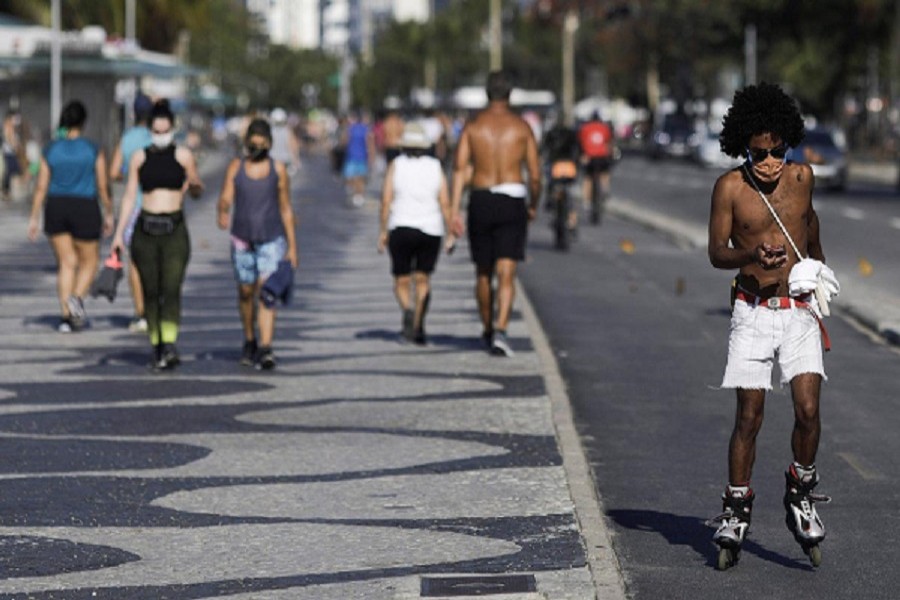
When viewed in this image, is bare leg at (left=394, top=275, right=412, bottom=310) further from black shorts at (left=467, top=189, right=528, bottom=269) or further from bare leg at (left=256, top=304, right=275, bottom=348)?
bare leg at (left=256, top=304, right=275, bottom=348)

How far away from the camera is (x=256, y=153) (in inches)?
579

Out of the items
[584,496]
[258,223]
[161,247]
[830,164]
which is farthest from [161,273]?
[830,164]

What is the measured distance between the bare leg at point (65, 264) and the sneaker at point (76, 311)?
0.16 feet

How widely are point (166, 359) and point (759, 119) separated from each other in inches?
282

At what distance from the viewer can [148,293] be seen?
14.6 meters

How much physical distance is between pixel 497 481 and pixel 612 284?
12628 mm

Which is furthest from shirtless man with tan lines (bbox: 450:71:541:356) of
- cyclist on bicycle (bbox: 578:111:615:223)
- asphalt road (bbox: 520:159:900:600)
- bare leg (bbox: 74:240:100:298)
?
cyclist on bicycle (bbox: 578:111:615:223)

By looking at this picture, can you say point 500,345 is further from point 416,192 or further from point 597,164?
point 597,164

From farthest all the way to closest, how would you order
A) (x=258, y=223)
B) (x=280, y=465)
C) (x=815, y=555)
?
(x=258, y=223) < (x=280, y=465) < (x=815, y=555)

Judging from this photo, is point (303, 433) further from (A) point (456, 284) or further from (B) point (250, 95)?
(B) point (250, 95)

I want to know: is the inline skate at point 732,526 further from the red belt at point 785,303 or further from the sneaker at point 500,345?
the sneaker at point 500,345

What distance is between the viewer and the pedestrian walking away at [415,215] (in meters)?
16.1

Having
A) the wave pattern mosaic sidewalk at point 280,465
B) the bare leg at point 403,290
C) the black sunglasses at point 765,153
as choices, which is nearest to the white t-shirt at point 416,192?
the bare leg at point 403,290

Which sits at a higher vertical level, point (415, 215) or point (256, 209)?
point (256, 209)
